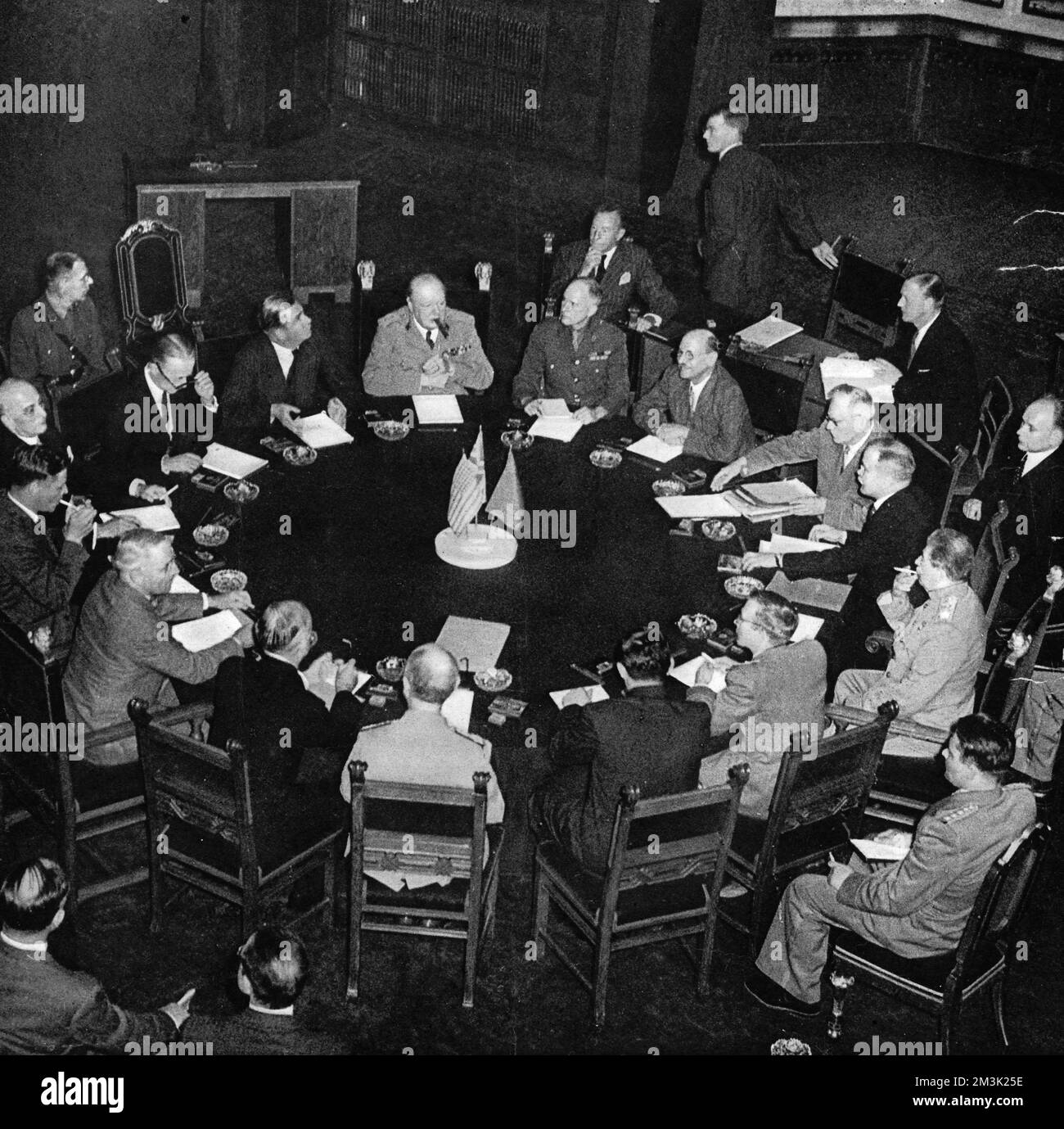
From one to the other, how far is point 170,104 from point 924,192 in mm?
6158

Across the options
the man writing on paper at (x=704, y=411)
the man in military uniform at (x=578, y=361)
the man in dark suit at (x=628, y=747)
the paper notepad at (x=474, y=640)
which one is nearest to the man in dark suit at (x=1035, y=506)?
the man writing on paper at (x=704, y=411)

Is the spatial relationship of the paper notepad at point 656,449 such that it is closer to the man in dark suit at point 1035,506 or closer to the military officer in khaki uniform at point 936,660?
the man in dark suit at point 1035,506

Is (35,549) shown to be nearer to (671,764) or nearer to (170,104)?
(671,764)

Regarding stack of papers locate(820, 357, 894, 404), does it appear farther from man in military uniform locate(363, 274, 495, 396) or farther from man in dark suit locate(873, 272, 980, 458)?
man in military uniform locate(363, 274, 495, 396)

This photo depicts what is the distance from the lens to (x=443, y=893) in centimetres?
481

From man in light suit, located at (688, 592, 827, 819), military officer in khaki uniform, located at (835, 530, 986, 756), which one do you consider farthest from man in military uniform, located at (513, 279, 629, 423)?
man in light suit, located at (688, 592, 827, 819)

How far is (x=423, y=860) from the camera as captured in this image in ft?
15.2

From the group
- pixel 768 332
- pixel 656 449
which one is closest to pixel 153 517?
pixel 656 449

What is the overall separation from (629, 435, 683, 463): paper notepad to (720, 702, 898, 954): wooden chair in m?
1.85

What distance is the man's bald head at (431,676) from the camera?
4.68 metres

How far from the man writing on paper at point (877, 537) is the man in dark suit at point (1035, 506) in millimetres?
503

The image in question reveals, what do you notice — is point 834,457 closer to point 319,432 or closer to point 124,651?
point 319,432

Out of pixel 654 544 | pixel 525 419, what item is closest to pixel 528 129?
pixel 525 419

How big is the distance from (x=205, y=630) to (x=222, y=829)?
1.01m
